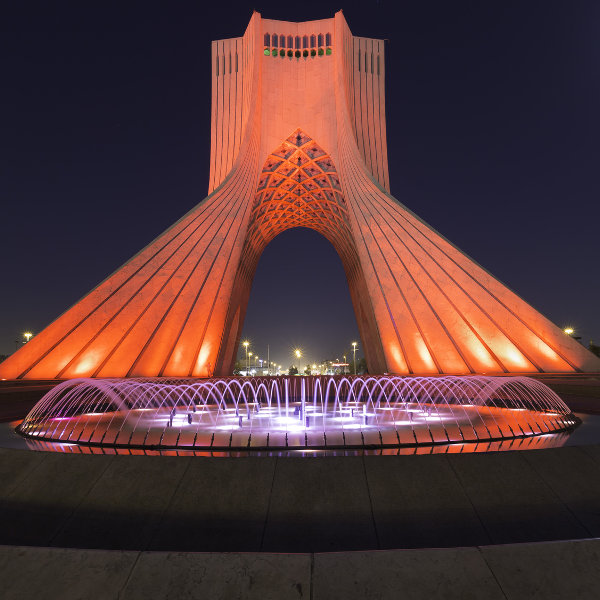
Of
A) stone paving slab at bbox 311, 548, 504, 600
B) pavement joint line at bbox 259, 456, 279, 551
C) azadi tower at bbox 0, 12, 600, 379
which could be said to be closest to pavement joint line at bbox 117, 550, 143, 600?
pavement joint line at bbox 259, 456, 279, 551

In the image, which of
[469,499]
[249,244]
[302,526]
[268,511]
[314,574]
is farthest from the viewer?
[249,244]

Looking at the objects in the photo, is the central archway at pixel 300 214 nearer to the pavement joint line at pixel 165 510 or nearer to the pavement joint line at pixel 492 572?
the pavement joint line at pixel 165 510

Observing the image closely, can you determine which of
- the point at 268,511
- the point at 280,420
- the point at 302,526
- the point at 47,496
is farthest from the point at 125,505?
the point at 280,420

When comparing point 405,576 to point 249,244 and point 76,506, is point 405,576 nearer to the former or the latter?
point 76,506

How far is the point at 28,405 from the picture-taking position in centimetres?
977

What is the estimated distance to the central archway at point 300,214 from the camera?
21531mm

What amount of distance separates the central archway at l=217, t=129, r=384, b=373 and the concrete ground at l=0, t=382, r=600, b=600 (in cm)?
1538

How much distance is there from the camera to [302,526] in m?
3.14

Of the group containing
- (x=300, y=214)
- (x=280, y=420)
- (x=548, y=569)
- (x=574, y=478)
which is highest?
(x=548, y=569)

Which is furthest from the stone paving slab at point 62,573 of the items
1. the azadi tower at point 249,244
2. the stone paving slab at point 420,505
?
the azadi tower at point 249,244

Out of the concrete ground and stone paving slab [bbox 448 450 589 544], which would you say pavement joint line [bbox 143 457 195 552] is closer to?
the concrete ground

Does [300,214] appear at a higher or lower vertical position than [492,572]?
lower

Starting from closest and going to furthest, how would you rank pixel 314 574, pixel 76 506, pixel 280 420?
1. pixel 314 574
2. pixel 76 506
3. pixel 280 420

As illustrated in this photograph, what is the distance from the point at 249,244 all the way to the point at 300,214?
18.3ft
